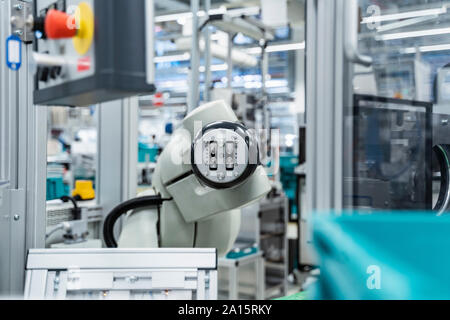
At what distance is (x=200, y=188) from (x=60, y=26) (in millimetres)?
975

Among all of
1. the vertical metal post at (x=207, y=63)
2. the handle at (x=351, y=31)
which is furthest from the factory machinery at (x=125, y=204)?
the vertical metal post at (x=207, y=63)

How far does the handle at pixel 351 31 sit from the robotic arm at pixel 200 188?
1.91ft

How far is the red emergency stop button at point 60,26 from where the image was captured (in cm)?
99

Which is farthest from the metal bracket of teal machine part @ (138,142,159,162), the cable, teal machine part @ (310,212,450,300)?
teal machine part @ (138,142,159,162)

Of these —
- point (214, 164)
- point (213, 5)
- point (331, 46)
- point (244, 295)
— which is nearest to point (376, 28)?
point (331, 46)

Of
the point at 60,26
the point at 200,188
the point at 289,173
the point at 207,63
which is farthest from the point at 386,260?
the point at 289,173

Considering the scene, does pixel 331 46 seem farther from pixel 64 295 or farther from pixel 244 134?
pixel 64 295

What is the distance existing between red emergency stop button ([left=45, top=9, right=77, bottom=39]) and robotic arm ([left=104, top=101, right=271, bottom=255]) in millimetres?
665

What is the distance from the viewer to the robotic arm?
5.15ft

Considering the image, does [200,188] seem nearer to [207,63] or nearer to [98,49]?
[98,49]

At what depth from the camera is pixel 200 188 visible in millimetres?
1854

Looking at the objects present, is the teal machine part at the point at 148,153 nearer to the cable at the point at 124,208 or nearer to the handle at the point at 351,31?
the cable at the point at 124,208

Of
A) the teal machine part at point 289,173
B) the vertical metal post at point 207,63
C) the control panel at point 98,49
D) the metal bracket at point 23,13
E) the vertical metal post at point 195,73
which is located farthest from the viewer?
the teal machine part at point 289,173

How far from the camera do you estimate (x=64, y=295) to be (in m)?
1.53
